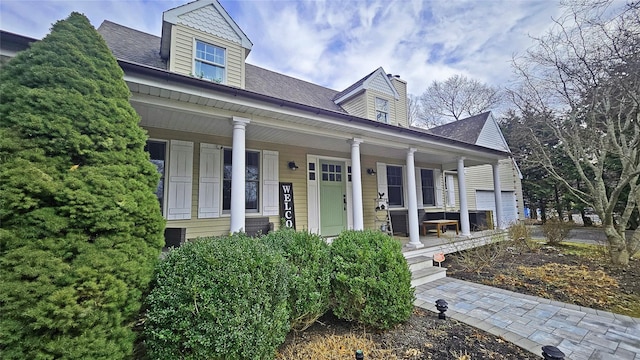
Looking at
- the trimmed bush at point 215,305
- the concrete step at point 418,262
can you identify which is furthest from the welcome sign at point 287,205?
the trimmed bush at point 215,305

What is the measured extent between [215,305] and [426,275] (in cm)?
420

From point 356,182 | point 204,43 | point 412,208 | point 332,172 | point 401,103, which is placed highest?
point 401,103

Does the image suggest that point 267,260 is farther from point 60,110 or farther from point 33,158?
point 60,110

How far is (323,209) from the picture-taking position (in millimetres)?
7004

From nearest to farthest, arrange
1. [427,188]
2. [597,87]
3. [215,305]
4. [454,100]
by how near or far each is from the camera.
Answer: [215,305], [597,87], [427,188], [454,100]

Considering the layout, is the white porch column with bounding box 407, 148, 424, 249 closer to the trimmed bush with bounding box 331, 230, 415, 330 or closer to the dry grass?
the trimmed bush with bounding box 331, 230, 415, 330

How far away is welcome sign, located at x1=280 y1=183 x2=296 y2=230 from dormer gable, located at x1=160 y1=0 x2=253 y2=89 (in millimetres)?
2603

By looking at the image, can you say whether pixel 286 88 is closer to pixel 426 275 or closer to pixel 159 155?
pixel 159 155

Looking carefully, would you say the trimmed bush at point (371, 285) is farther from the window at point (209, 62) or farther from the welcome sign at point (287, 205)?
the window at point (209, 62)

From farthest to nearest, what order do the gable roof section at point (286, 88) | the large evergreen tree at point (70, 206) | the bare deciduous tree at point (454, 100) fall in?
the bare deciduous tree at point (454, 100) < the gable roof section at point (286, 88) < the large evergreen tree at point (70, 206)

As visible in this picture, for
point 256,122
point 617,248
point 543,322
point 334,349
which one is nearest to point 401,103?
point 256,122

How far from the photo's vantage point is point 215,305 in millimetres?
1893

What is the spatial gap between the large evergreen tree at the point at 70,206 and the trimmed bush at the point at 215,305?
0.16m

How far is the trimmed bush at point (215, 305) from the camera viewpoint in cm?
183
